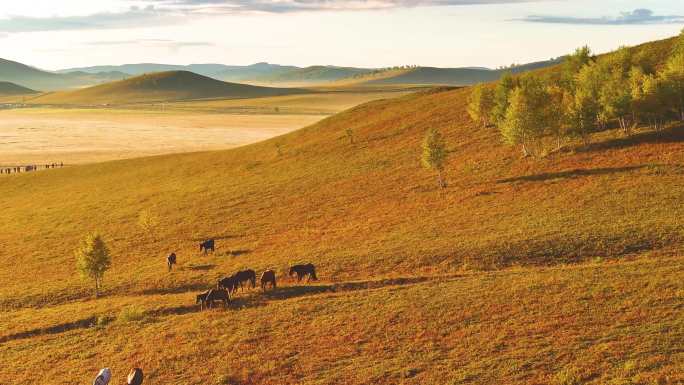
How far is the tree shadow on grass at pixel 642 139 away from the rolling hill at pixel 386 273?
0.32 meters

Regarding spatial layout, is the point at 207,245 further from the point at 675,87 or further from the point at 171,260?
the point at 675,87

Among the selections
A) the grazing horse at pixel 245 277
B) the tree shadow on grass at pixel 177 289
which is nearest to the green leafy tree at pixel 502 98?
the grazing horse at pixel 245 277

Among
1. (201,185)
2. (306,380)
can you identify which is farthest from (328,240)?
(201,185)

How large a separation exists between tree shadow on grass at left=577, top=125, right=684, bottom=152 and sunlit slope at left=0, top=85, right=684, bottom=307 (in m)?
0.29

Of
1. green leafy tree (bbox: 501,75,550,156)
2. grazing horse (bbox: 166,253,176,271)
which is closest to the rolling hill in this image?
grazing horse (bbox: 166,253,176,271)

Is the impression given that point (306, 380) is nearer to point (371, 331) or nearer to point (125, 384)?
point (371, 331)

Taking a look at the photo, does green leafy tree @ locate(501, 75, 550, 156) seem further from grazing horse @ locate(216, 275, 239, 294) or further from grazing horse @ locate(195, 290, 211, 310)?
grazing horse @ locate(195, 290, 211, 310)

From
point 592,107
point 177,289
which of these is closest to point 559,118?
point 592,107

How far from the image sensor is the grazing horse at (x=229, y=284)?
3419 cm

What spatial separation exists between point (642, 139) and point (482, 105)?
78.8 feet

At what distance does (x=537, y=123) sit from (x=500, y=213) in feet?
61.9

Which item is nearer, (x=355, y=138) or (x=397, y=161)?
(x=397, y=161)

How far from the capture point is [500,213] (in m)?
48.3

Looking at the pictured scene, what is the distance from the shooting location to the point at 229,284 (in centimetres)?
3444
